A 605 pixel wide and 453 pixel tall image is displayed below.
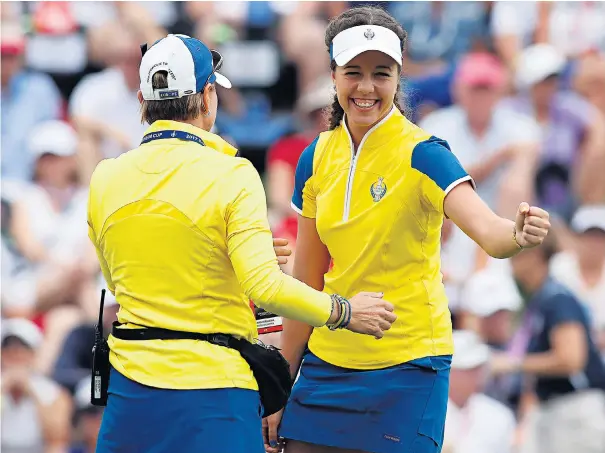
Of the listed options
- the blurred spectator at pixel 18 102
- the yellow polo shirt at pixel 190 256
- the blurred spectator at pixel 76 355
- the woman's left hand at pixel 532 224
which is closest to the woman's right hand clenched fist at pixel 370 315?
the yellow polo shirt at pixel 190 256

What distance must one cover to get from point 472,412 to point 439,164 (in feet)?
12.7

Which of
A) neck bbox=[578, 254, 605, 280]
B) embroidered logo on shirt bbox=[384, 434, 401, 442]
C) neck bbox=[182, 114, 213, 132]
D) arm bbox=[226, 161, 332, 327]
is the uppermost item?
neck bbox=[578, 254, 605, 280]

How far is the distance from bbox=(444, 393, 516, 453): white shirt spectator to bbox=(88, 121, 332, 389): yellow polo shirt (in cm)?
400

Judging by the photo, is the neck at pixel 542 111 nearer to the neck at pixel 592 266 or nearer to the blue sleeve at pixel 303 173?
the neck at pixel 592 266

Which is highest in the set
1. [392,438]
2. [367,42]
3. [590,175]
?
[590,175]

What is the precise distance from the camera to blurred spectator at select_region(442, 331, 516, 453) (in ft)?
24.9

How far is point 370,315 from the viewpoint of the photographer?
3852 mm

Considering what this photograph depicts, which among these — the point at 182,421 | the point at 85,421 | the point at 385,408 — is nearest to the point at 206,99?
the point at 182,421

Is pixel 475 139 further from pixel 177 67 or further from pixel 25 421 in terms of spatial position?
pixel 177 67

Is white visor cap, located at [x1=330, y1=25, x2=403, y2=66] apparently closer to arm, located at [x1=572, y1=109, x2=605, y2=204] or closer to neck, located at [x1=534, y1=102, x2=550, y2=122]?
arm, located at [x1=572, y1=109, x2=605, y2=204]

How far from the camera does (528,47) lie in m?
9.08

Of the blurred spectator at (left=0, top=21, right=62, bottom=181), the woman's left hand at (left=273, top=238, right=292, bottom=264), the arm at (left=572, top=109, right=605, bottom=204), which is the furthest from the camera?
the blurred spectator at (left=0, top=21, right=62, bottom=181)

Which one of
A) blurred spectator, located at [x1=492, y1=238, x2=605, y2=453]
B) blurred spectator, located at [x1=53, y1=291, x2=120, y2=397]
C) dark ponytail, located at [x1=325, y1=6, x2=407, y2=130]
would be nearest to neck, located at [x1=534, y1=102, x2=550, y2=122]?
blurred spectator, located at [x1=492, y1=238, x2=605, y2=453]

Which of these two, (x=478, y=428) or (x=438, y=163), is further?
(x=478, y=428)
